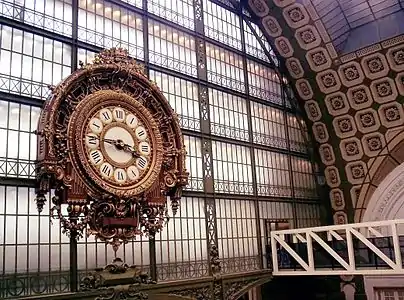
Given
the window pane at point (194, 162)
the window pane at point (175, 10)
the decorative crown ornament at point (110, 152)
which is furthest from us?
the window pane at point (175, 10)

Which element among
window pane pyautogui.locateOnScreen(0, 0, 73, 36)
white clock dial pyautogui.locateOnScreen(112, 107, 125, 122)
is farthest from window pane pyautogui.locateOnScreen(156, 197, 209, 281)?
window pane pyautogui.locateOnScreen(0, 0, 73, 36)

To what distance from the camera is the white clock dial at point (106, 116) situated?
14.6m

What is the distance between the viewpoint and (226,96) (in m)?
20.3

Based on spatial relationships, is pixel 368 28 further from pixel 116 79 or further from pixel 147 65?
pixel 116 79

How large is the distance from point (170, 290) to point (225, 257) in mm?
3429

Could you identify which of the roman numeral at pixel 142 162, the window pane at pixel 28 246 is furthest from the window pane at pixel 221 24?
the window pane at pixel 28 246

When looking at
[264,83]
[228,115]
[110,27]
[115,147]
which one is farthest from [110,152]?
[264,83]

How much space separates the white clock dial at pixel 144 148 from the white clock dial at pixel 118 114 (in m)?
0.99

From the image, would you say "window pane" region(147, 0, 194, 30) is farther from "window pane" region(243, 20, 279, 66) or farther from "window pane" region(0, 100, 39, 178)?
"window pane" region(0, 100, 39, 178)

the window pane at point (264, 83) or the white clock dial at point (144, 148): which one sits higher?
the window pane at point (264, 83)

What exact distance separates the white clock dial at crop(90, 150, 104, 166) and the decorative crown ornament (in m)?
0.03

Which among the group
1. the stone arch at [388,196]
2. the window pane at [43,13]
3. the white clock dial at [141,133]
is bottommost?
the stone arch at [388,196]

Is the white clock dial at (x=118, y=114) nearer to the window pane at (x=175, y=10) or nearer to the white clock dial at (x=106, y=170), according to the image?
the white clock dial at (x=106, y=170)

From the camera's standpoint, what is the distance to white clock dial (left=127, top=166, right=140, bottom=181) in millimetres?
15008
